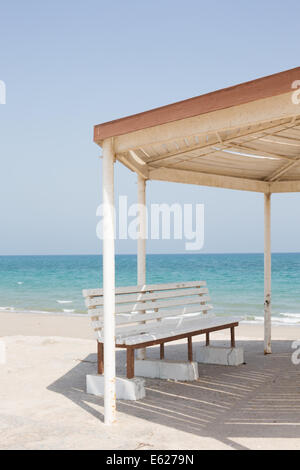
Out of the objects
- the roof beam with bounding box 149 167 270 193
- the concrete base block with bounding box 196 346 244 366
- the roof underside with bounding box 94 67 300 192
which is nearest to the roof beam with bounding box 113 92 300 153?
the roof underside with bounding box 94 67 300 192

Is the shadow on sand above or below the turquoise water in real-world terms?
above

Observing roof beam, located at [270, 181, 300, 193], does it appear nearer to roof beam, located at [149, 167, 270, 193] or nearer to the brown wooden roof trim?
roof beam, located at [149, 167, 270, 193]

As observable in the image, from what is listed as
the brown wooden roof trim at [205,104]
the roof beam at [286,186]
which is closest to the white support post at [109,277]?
the brown wooden roof trim at [205,104]

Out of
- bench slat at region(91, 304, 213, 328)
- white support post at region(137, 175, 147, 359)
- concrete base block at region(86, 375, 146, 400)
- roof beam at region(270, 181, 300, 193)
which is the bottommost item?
concrete base block at region(86, 375, 146, 400)

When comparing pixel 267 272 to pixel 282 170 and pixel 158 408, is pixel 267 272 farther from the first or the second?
pixel 158 408

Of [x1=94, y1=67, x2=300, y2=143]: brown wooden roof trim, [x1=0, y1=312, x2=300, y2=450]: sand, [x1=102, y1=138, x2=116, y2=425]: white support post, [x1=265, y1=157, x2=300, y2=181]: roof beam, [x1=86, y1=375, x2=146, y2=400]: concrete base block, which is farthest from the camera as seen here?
[x1=265, y1=157, x2=300, y2=181]: roof beam

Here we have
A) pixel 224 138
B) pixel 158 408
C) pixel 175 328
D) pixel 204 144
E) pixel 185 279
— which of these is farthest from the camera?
pixel 185 279

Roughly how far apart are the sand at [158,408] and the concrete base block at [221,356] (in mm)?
167

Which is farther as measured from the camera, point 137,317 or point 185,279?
point 185,279

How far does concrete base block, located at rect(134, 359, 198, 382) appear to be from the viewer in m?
6.09

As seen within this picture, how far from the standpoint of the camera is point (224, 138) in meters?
5.19

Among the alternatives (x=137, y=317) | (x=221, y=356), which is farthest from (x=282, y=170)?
(x=137, y=317)

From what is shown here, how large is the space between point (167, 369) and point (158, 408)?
4.35 ft

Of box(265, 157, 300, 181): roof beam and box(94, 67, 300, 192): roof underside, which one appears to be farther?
box(265, 157, 300, 181): roof beam
